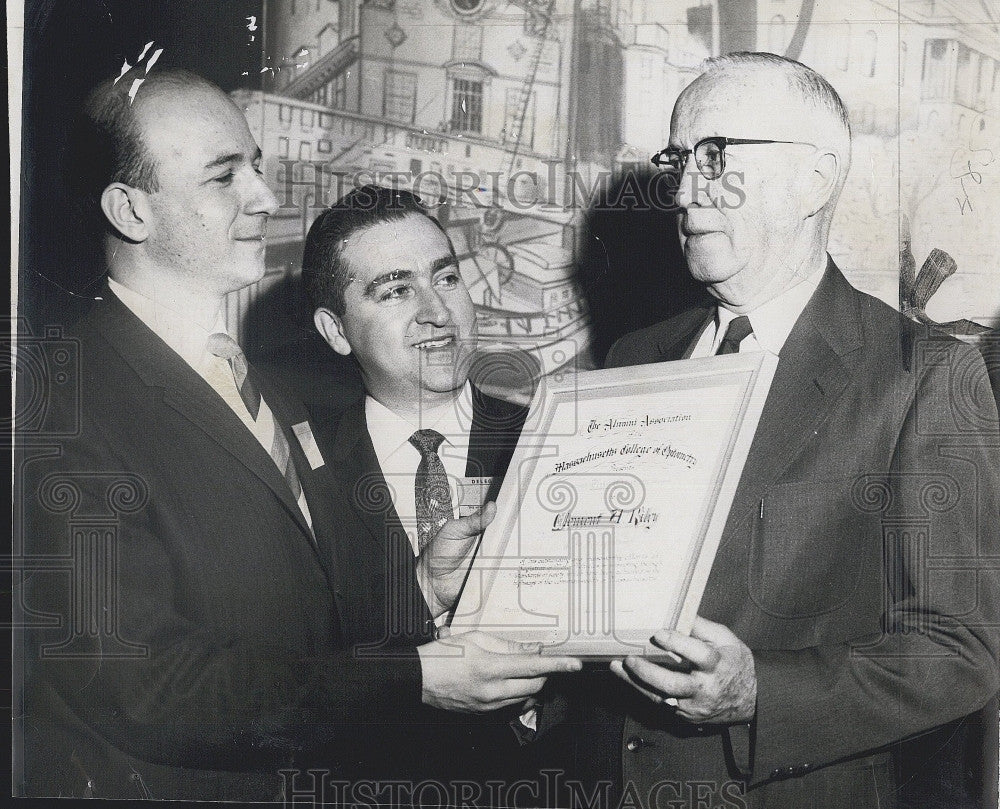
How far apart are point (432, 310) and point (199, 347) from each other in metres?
0.67

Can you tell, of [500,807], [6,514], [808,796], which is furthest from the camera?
[6,514]

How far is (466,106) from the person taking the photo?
3.16 m

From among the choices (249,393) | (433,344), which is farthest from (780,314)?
(249,393)

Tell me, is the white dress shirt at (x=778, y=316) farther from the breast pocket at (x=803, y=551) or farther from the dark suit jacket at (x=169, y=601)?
the dark suit jacket at (x=169, y=601)

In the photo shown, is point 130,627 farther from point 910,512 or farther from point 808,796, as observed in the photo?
point 910,512

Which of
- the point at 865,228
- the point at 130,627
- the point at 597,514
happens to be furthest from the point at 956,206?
the point at 130,627

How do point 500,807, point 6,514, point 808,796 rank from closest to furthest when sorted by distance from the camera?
1. point 808,796
2. point 500,807
3. point 6,514

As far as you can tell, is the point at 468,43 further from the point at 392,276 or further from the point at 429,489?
the point at 429,489

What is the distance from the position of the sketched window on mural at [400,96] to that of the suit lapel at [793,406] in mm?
1245

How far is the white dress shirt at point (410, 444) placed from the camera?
3098 millimetres

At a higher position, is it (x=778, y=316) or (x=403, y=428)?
(x=778, y=316)

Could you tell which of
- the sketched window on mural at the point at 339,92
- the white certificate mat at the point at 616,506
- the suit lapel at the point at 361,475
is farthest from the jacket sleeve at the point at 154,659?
the sketched window on mural at the point at 339,92

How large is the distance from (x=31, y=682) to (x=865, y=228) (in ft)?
8.81

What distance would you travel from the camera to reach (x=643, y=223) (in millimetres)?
3100
